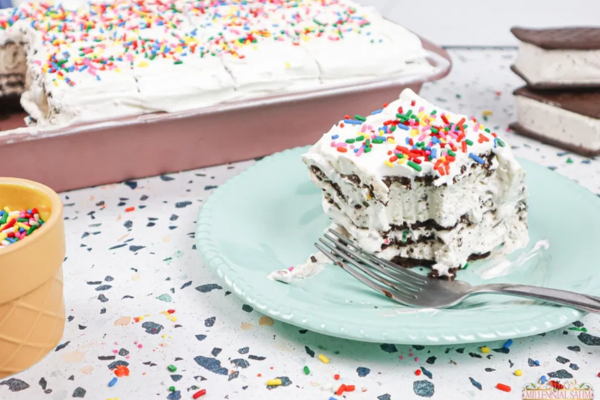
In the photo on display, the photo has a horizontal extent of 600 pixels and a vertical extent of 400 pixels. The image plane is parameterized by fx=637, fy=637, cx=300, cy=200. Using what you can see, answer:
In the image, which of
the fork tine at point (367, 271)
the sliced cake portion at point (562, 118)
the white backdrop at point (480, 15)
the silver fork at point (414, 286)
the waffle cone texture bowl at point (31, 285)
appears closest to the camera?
the waffle cone texture bowl at point (31, 285)

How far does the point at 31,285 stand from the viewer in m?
1.08

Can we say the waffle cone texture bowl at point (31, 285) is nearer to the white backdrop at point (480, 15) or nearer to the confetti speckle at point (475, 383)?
the confetti speckle at point (475, 383)

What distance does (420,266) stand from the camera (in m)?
1.49

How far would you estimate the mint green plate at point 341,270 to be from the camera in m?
1.13

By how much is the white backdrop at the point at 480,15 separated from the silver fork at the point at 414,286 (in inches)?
80.6

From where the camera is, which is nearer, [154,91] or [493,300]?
[493,300]

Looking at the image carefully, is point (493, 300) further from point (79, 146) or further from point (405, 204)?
point (79, 146)

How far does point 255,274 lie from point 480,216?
538 millimetres

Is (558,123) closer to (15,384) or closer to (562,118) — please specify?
(562,118)

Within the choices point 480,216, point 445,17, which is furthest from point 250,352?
point 445,17

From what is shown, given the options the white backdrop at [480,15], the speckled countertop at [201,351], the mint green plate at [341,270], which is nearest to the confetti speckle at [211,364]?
the speckled countertop at [201,351]

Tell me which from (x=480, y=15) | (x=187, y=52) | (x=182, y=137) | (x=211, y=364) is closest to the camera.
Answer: (x=211, y=364)

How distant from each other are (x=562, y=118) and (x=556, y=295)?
3.43 feet

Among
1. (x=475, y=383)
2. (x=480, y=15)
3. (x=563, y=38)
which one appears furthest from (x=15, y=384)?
(x=480, y=15)
